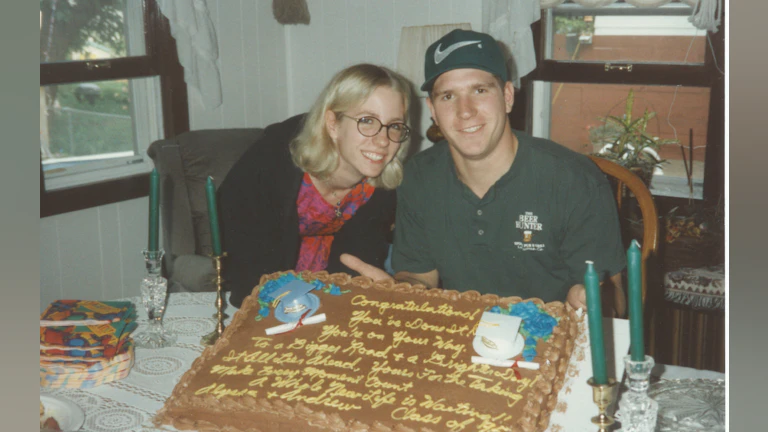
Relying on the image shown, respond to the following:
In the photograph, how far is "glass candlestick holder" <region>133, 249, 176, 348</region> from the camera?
1.65m

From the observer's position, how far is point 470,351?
134 centimetres

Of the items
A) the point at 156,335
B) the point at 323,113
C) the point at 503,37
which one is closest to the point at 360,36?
the point at 503,37

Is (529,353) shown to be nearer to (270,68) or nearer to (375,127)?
(375,127)

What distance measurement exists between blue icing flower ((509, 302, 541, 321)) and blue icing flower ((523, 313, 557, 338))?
0.01 m

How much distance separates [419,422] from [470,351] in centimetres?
24

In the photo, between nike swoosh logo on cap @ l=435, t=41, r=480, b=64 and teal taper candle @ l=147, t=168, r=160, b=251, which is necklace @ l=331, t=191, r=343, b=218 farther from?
teal taper candle @ l=147, t=168, r=160, b=251

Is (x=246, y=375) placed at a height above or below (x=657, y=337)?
above

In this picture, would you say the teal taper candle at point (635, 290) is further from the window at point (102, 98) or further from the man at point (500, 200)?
the window at point (102, 98)

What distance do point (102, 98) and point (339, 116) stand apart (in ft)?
6.07

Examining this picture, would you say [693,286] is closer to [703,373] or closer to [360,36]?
[703,373]

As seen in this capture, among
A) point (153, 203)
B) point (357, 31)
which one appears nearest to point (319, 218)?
point (153, 203)

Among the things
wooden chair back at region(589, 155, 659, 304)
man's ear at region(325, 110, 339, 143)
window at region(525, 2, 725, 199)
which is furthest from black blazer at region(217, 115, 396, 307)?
window at region(525, 2, 725, 199)

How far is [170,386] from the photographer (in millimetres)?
1452

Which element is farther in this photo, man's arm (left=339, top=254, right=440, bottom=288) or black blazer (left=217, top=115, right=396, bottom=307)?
black blazer (left=217, top=115, right=396, bottom=307)
